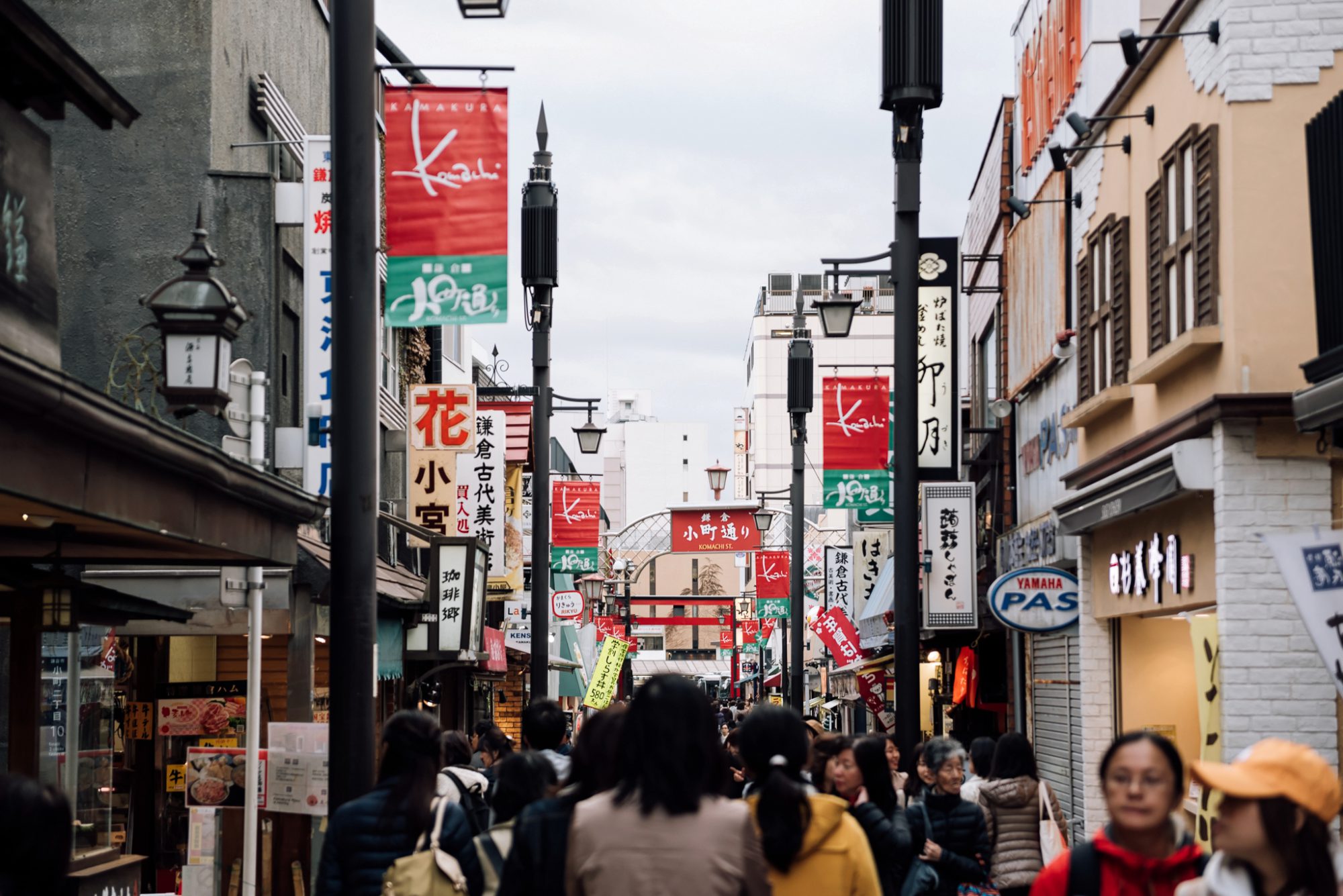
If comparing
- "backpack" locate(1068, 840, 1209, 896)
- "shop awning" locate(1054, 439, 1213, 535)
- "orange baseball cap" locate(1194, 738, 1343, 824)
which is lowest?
"backpack" locate(1068, 840, 1209, 896)

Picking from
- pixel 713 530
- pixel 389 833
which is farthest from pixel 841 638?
pixel 389 833

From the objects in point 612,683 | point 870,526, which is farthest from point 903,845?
point 870,526

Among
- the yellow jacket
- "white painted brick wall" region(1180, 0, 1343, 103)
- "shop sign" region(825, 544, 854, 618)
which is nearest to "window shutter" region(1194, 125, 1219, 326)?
"white painted brick wall" region(1180, 0, 1343, 103)

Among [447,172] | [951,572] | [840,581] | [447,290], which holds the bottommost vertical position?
[840,581]

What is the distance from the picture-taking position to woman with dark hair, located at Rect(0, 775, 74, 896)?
4.59m

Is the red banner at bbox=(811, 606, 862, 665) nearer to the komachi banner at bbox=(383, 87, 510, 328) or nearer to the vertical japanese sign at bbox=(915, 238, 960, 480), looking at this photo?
the vertical japanese sign at bbox=(915, 238, 960, 480)

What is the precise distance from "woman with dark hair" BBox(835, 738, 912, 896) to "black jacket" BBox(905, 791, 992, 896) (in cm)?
112

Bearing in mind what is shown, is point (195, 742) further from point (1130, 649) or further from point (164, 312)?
point (1130, 649)

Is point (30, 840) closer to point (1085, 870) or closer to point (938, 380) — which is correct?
point (1085, 870)

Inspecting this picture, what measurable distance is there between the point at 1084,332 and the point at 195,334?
928 centimetres

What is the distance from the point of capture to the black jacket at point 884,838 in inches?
304

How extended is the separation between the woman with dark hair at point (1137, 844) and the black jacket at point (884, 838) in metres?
2.61

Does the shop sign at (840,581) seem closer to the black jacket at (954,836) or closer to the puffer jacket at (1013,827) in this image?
the puffer jacket at (1013,827)

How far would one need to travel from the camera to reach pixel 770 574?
47.6m
